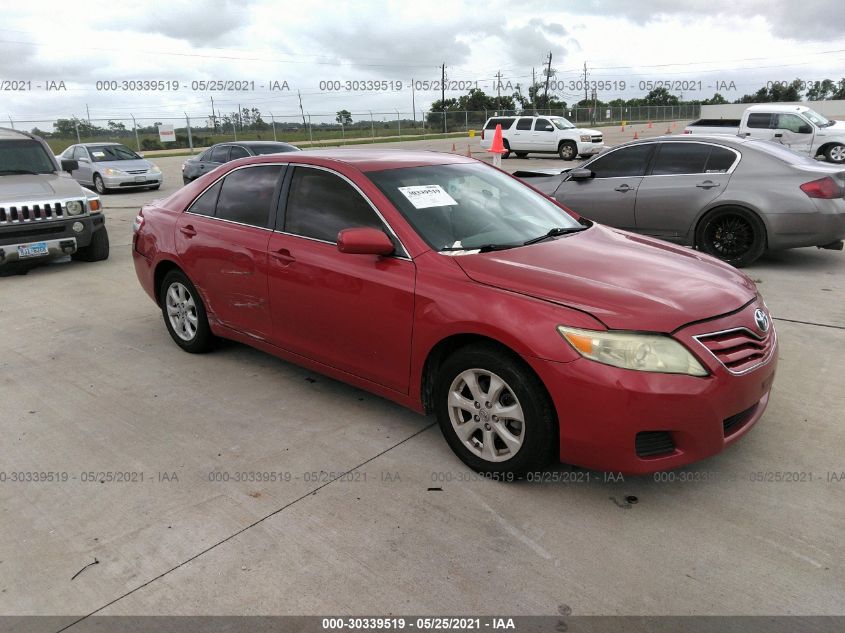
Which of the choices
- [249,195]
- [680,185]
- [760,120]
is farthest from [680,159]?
[760,120]

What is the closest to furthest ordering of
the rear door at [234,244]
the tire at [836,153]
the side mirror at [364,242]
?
the side mirror at [364,242] → the rear door at [234,244] → the tire at [836,153]

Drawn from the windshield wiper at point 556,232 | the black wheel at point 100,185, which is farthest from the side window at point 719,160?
the black wheel at point 100,185

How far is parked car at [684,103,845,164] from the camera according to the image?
723 inches

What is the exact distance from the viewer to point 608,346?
2.83 meters

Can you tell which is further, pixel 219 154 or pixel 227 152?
pixel 219 154

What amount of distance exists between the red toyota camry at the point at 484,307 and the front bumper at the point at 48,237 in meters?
4.03

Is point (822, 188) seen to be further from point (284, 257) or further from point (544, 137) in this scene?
point (544, 137)

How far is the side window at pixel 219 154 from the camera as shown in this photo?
16.0m

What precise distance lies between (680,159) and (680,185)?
38 centimetres

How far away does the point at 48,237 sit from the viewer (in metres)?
7.94

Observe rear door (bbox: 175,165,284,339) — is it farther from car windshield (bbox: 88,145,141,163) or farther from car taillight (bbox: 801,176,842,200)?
car windshield (bbox: 88,145,141,163)

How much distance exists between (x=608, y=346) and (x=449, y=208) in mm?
1415

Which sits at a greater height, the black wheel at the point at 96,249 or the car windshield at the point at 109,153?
the car windshield at the point at 109,153

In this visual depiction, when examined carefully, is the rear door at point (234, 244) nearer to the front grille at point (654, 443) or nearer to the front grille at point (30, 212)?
the front grille at point (654, 443)
